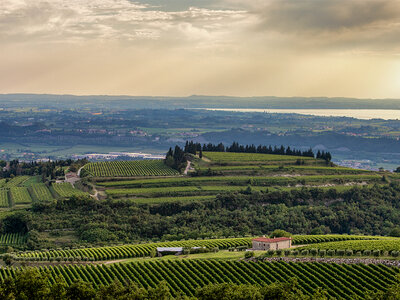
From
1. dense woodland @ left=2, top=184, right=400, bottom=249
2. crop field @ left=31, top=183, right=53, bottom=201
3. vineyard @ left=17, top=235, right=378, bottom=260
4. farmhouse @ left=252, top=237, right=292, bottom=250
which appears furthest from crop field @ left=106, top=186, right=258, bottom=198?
farmhouse @ left=252, top=237, right=292, bottom=250

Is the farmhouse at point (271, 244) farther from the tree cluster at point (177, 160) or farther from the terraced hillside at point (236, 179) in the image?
the tree cluster at point (177, 160)

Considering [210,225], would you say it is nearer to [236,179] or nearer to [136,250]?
[236,179]

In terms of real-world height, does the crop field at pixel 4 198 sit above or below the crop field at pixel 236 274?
below

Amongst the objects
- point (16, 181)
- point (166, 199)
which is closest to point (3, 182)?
point (16, 181)

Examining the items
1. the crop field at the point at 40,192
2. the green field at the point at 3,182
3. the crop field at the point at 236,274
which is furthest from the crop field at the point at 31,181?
the crop field at the point at 236,274

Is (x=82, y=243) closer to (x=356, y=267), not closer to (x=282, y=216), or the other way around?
(x=282, y=216)

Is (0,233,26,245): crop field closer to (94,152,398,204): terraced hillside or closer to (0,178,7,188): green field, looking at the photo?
(94,152,398,204): terraced hillside
